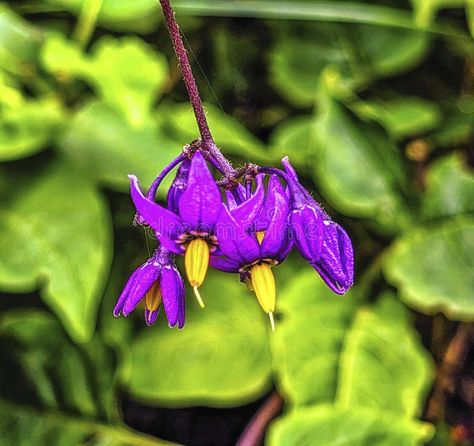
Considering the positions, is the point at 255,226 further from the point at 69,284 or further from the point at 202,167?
the point at 69,284

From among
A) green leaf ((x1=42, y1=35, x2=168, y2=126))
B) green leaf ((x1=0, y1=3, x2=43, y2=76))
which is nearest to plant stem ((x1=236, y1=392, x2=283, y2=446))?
green leaf ((x1=42, y1=35, x2=168, y2=126))

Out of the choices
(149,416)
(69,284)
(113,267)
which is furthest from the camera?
(149,416)

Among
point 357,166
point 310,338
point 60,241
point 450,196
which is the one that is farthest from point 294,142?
point 60,241

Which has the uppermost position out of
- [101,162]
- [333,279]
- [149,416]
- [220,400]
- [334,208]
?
[333,279]

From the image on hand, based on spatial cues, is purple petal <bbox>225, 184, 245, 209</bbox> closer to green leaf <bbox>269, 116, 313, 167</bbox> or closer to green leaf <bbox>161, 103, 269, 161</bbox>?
green leaf <bbox>161, 103, 269, 161</bbox>

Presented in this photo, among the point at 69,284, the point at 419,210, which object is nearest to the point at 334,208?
the point at 419,210

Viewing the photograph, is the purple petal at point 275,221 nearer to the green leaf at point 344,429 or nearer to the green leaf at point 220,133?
the green leaf at point 344,429
